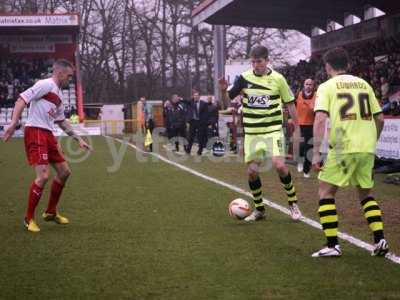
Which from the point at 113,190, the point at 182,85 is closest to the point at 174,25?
the point at 182,85

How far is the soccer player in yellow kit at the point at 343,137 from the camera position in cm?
636

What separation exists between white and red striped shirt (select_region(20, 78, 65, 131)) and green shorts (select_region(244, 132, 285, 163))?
7.67 ft

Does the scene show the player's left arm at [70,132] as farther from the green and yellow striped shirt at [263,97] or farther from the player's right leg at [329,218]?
the player's right leg at [329,218]

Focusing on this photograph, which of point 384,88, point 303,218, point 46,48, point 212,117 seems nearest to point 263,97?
point 303,218

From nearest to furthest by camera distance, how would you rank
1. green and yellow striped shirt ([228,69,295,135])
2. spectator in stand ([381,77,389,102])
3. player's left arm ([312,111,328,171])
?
player's left arm ([312,111,328,171]) → green and yellow striped shirt ([228,69,295,135]) → spectator in stand ([381,77,389,102])

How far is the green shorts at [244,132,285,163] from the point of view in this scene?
863 centimetres

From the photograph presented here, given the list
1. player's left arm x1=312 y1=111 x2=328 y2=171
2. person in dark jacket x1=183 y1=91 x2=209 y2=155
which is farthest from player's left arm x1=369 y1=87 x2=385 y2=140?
person in dark jacket x1=183 y1=91 x2=209 y2=155

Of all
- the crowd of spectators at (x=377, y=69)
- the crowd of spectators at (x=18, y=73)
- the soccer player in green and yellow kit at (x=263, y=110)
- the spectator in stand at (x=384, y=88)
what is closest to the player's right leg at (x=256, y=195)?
the soccer player in green and yellow kit at (x=263, y=110)

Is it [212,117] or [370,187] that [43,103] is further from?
[212,117]

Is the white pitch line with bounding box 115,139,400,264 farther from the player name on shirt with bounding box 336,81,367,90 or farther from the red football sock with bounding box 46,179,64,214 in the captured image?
the red football sock with bounding box 46,179,64,214

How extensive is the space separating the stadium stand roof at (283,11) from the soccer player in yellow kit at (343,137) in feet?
68.2

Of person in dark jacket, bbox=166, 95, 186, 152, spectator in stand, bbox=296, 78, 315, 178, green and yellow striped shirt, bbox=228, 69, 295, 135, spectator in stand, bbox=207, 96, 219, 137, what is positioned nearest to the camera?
green and yellow striped shirt, bbox=228, 69, 295, 135

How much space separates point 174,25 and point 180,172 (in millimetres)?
40346

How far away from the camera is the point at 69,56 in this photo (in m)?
41.3
